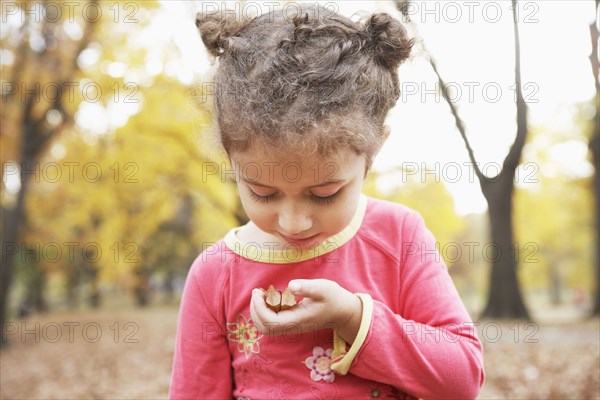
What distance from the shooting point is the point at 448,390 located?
157 centimetres

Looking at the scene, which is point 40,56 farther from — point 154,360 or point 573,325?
point 573,325

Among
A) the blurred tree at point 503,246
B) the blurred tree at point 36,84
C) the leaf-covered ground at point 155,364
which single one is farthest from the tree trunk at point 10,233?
the blurred tree at point 503,246

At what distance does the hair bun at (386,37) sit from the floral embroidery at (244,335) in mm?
890

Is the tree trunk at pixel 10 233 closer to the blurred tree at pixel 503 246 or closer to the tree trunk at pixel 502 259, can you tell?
the blurred tree at pixel 503 246

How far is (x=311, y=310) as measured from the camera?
1452 mm

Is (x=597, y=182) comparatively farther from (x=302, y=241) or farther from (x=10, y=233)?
(x=302, y=241)

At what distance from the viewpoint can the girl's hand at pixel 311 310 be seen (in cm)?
144

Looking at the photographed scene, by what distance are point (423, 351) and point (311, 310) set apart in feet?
1.14

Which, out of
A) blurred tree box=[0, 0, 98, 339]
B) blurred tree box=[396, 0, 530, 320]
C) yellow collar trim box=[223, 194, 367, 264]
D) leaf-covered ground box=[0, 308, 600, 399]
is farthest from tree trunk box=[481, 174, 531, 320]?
yellow collar trim box=[223, 194, 367, 264]

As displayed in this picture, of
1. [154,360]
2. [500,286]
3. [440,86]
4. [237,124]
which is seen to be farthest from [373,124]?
[500,286]

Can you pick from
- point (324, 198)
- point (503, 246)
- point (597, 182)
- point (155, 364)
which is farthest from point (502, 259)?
point (324, 198)

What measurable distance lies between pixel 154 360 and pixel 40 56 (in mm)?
6013

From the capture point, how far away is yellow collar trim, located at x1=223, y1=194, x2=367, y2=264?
1.75 m

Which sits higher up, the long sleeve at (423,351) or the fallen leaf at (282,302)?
the fallen leaf at (282,302)
